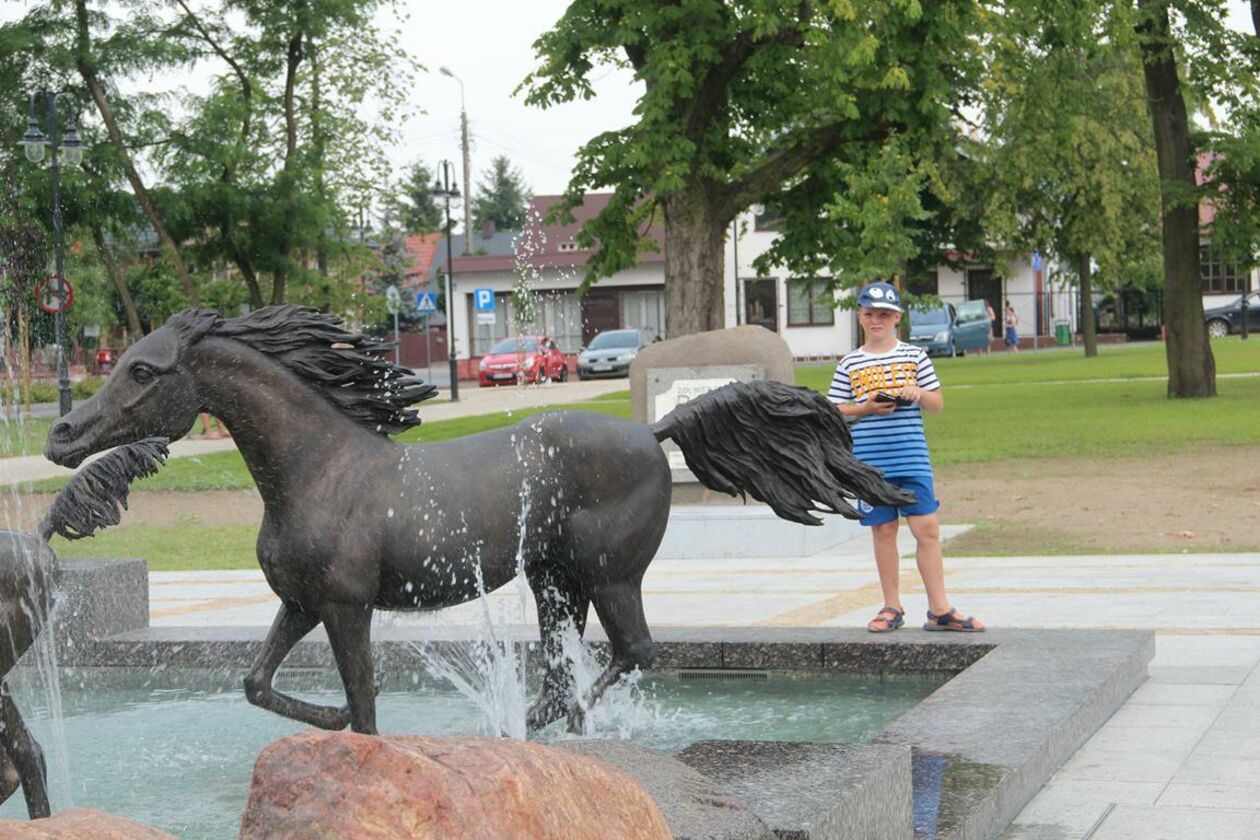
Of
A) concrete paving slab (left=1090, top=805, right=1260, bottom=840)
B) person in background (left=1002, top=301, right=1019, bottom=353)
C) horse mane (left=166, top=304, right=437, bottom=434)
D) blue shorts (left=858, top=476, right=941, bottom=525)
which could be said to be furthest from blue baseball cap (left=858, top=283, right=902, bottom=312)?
person in background (left=1002, top=301, right=1019, bottom=353)

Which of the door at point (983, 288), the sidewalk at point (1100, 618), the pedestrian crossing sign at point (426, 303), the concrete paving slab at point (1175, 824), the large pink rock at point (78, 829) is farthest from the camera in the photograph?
the door at point (983, 288)

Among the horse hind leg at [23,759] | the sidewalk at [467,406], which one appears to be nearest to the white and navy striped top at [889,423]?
the horse hind leg at [23,759]

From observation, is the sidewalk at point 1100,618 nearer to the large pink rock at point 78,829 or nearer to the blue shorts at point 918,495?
the blue shorts at point 918,495

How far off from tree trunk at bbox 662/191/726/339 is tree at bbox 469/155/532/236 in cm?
8234

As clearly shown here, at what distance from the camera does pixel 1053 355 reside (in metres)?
53.2

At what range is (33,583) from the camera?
500 centimetres

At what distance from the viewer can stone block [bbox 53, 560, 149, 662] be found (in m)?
8.88

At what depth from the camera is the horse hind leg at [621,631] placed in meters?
6.04

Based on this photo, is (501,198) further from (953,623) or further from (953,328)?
(953,623)

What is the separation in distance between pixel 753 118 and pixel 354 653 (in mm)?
20982

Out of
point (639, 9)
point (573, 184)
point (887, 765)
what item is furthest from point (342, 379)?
point (573, 184)

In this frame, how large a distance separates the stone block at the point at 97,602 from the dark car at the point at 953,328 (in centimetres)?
4881

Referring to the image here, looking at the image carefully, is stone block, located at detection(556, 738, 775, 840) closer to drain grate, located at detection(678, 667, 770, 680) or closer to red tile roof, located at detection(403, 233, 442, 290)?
drain grate, located at detection(678, 667, 770, 680)

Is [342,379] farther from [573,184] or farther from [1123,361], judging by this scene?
[1123,361]
